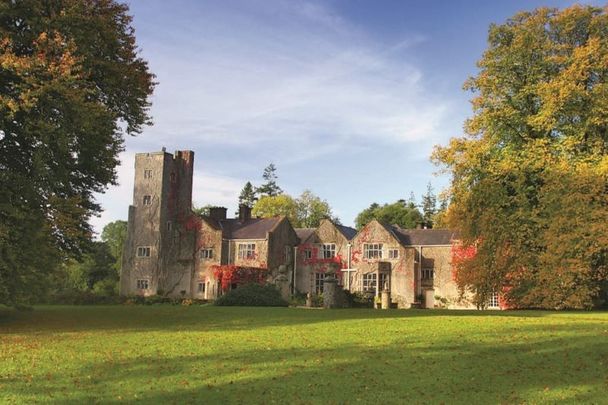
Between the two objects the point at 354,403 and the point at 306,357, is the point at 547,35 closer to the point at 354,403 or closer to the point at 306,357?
the point at 306,357

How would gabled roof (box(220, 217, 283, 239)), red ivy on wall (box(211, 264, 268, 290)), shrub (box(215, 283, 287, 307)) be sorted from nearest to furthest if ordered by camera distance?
1. shrub (box(215, 283, 287, 307))
2. red ivy on wall (box(211, 264, 268, 290))
3. gabled roof (box(220, 217, 283, 239))

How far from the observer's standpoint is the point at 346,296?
41.5m

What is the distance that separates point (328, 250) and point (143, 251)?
52.2 feet

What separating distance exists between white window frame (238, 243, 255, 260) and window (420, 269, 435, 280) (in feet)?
47.3

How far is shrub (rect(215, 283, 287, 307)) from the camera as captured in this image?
3572 cm

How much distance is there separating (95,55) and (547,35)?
23.6 metres

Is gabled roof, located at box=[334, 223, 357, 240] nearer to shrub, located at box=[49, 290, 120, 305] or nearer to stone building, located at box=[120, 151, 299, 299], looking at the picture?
stone building, located at box=[120, 151, 299, 299]

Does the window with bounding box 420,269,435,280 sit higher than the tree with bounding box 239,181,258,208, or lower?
lower

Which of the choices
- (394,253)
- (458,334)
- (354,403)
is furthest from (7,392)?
(394,253)

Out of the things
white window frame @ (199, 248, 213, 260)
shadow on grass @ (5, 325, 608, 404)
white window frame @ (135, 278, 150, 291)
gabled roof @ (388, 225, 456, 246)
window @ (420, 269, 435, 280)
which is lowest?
shadow on grass @ (5, 325, 608, 404)

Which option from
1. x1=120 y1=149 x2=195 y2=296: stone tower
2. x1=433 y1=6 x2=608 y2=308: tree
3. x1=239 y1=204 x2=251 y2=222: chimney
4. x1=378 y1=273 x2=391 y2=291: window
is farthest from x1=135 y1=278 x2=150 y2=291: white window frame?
x1=433 y1=6 x2=608 y2=308: tree

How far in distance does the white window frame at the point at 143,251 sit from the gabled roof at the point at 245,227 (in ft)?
17.8

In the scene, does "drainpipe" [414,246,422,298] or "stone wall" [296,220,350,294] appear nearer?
"drainpipe" [414,246,422,298]

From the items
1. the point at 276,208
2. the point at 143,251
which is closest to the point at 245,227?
the point at 143,251
